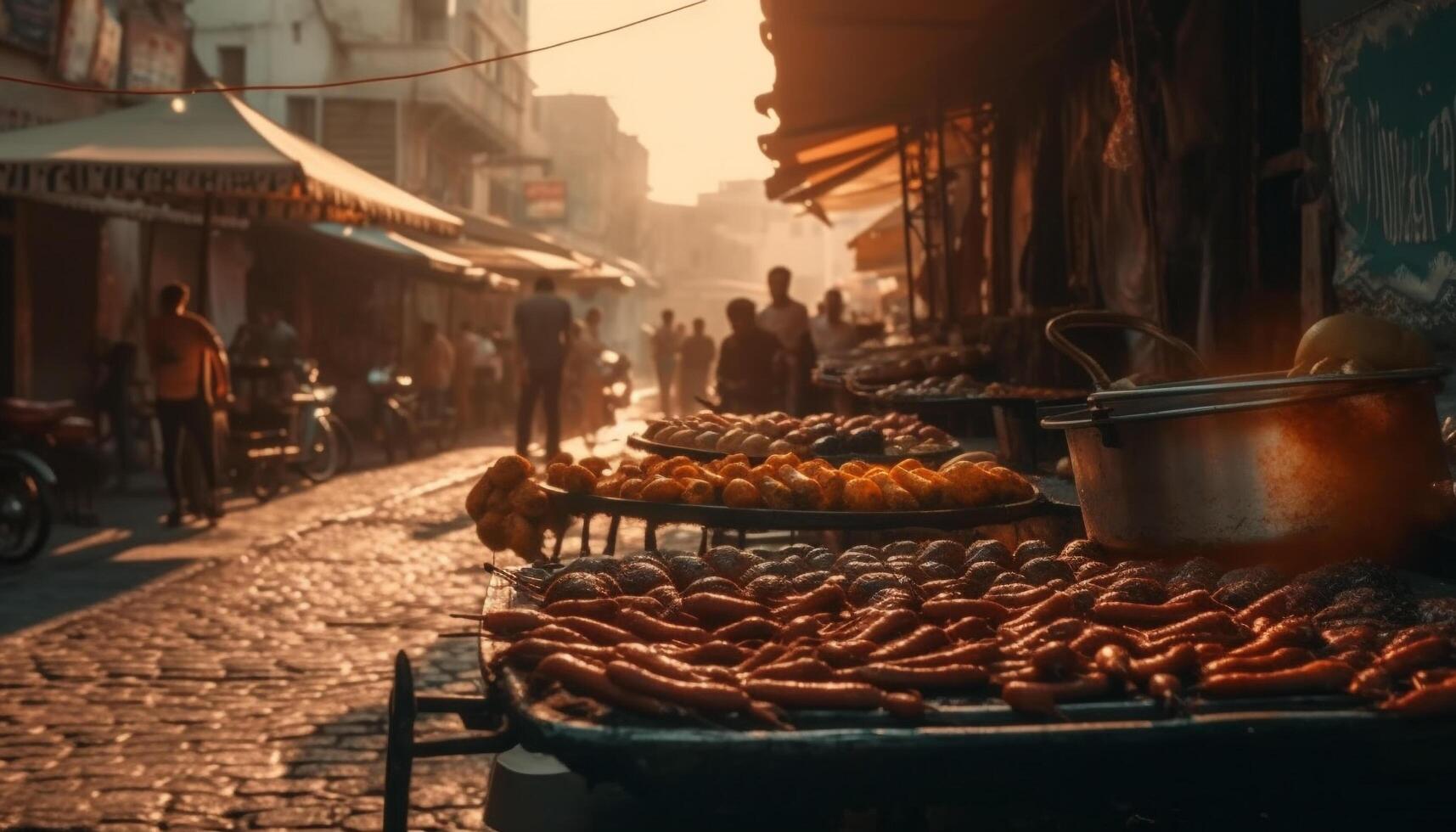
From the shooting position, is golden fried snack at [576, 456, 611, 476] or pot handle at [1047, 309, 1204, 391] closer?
pot handle at [1047, 309, 1204, 391]

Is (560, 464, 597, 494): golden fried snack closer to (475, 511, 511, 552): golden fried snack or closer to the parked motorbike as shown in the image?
(475, 511, 511, 552): golden fried snack

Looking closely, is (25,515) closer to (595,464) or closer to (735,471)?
(595,464)

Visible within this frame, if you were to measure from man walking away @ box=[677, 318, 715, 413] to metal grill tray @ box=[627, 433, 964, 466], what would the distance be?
17.7 meters

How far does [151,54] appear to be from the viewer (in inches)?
756

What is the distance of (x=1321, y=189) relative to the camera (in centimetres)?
564

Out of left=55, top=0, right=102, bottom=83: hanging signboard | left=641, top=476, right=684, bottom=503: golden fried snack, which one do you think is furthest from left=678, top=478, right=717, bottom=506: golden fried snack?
left=55, top=0, right=102, bottom=83: hanging signboard

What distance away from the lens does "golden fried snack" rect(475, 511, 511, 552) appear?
601 centimetres

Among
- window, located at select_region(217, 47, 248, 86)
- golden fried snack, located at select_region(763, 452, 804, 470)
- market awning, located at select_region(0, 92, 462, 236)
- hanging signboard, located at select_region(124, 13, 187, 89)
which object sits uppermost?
window, located at select_region(217, 47, 248, 86)

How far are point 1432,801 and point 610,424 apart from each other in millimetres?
25212

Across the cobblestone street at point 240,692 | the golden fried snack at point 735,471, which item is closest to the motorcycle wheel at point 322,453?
the cobblestone street at point 240,692

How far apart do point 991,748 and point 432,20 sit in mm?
37946

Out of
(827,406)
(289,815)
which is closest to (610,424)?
(827,406)

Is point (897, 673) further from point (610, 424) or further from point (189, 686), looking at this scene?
point (610, 424)

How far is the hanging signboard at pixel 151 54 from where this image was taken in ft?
61.7
